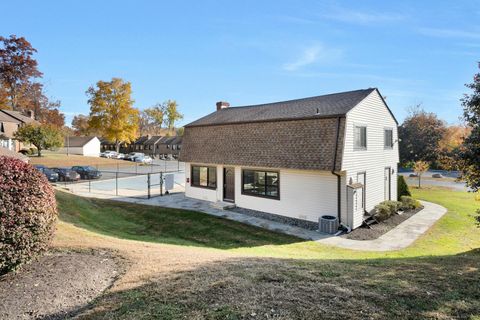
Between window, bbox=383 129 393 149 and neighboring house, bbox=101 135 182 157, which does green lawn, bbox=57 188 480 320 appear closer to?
window, bbox=383 129 393 149

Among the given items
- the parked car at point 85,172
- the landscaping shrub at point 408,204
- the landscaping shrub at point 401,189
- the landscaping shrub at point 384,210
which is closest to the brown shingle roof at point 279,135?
the landscaping shrub at point 384,210

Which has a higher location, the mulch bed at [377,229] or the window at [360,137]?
the window at [360,137]

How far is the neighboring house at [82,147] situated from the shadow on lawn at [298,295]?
6632cm

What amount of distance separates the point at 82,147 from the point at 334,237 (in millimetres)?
63480

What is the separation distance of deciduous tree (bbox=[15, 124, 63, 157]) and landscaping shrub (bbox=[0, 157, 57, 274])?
4579 cm

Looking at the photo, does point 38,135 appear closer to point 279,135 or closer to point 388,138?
point 279,135

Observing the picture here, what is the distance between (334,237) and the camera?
41.8ft

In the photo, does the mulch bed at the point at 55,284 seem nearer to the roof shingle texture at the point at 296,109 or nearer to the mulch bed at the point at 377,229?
the mulch bed at the point at 377,229

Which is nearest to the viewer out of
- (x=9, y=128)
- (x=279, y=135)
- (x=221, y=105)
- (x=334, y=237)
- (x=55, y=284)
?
(x=55, y=284)

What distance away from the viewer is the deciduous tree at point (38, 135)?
43428mm

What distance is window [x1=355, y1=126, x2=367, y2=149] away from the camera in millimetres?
14414

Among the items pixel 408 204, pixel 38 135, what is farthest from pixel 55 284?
pixel 38 135

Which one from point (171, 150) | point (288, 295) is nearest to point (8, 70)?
point (171, 150)

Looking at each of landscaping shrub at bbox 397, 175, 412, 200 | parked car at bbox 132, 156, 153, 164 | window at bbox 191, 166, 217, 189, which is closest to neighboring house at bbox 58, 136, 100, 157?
parked car at bbox 132, 156, 153, 164
